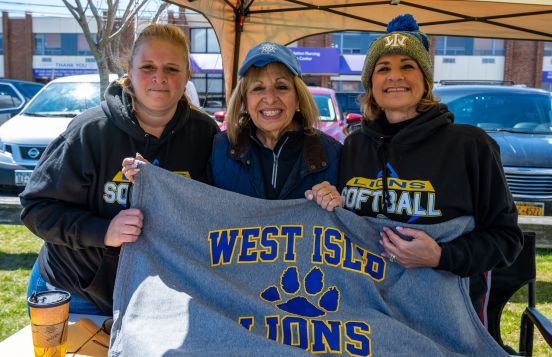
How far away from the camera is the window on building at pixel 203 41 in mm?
31845

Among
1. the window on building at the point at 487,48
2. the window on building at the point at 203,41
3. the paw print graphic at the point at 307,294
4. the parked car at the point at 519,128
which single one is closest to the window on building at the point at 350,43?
the window on building at the point at 487,48

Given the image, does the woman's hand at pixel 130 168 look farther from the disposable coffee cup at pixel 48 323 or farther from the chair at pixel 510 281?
the chair at pixel 510 281

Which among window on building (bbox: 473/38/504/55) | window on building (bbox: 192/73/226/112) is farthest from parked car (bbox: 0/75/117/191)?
window on building (bbox: 473/38/504/55)

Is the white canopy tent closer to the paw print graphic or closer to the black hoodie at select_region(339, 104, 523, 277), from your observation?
the black hoodie at select_region(339, 104, 523, 277)

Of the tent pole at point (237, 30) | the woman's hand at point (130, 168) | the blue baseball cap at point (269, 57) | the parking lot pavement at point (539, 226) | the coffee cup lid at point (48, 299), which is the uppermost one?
the tent pole at point (237, 30)

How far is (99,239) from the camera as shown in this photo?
220 centimetres

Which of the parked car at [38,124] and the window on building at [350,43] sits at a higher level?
the window on building at [350,43]

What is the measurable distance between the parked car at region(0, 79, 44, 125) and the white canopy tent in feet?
27.2

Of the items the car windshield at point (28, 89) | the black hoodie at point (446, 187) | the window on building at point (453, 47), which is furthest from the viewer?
the window on building at point (453, 47)

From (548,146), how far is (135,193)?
5.46m

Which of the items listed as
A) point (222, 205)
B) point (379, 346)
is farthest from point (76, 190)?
point (379, 346)

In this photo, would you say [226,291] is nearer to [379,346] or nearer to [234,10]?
[379,346]

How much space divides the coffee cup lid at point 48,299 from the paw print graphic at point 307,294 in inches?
31.1

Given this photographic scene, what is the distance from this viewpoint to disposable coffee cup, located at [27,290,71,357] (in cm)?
183
